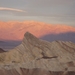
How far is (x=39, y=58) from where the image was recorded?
3236 inches

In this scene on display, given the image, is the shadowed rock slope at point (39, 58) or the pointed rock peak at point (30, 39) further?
the pointed rock peak at point (30, 39)

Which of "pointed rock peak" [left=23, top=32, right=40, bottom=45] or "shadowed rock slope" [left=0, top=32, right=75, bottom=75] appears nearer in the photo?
"shadowed rock slope" [left=0, top=32, right=75, bottom=75]

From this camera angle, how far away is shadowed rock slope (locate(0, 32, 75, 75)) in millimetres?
76562

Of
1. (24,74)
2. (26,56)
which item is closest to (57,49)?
(26,56)

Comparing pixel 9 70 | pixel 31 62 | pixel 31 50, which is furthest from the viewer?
pixel 31 50

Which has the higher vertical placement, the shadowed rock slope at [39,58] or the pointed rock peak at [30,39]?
the pointed rock peak at [30,39]

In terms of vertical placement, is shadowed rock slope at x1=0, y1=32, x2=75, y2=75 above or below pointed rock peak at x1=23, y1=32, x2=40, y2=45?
below

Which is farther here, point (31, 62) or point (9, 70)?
point (31, 62)

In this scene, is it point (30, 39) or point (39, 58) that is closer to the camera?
point (39, 58)

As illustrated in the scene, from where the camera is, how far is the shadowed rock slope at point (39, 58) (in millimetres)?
76562

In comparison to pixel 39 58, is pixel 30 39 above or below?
above

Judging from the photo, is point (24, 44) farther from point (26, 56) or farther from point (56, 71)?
point (56, 71)

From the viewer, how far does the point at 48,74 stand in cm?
7562

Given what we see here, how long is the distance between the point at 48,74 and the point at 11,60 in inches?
481
